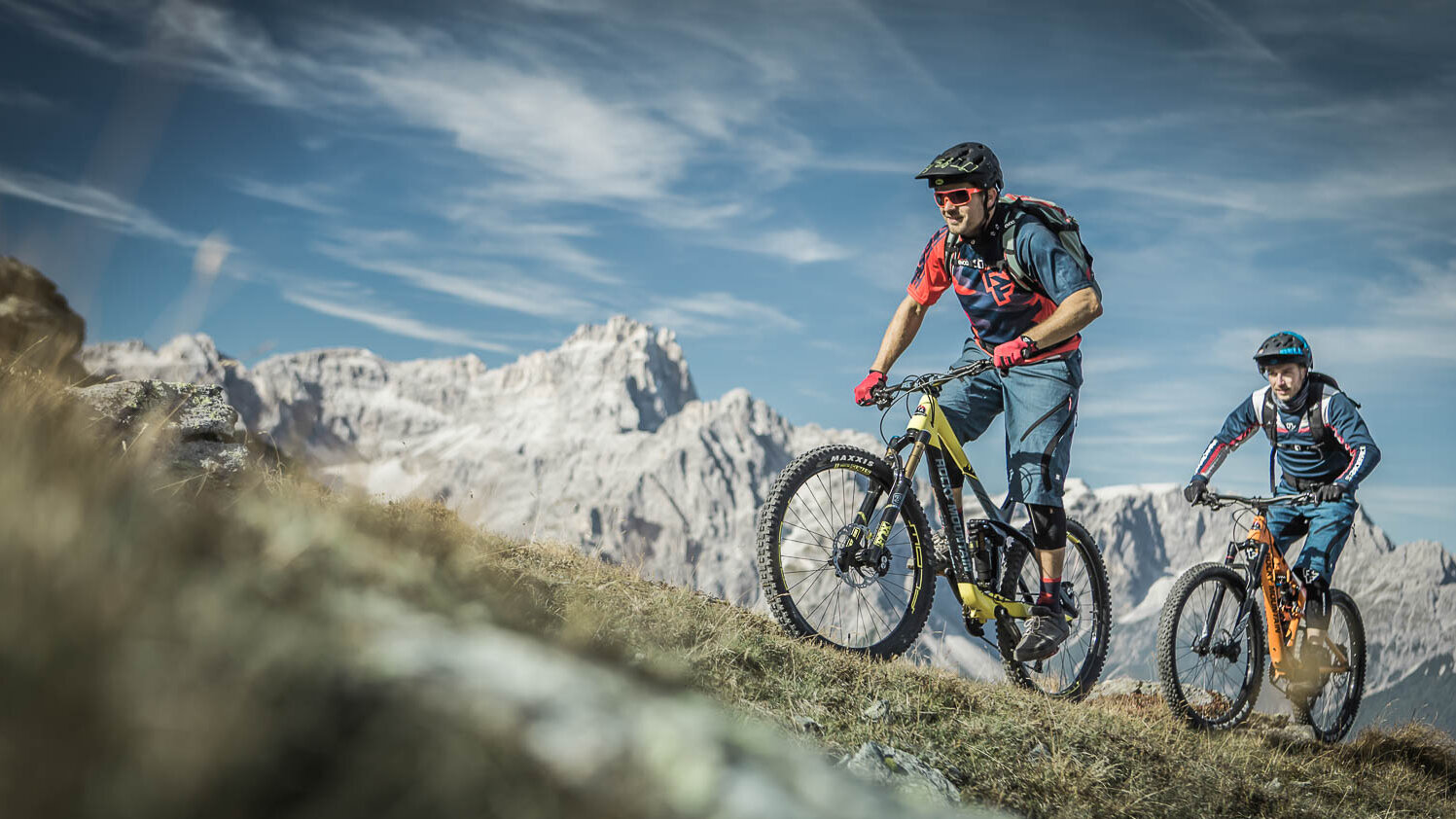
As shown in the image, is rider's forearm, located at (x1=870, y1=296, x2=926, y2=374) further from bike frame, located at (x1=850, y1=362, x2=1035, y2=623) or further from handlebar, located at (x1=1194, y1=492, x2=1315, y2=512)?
handlebar, located at (x1=1194, y1=492, x2=1315, y2=512)

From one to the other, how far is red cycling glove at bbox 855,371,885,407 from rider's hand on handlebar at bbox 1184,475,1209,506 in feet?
13.4

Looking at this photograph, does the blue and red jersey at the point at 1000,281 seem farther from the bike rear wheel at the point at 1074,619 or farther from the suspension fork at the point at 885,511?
the bike rear wheel at the point at 1074,619

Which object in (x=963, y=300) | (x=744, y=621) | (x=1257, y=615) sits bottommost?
(x=744, y=621)

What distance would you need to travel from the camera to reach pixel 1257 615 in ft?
26.2

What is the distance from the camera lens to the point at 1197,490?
8.30 m

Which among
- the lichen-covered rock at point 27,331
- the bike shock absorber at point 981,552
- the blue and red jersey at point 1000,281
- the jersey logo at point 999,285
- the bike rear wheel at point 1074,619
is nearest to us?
the blue and red jersey at point 1000,281

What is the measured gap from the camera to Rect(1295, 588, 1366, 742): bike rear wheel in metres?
8.72

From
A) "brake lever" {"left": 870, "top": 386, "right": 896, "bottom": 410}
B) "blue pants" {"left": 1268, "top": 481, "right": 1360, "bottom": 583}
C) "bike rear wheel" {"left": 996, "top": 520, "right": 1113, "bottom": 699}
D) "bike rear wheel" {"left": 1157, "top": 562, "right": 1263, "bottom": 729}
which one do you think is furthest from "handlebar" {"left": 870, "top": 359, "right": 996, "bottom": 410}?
"blue pants" {"left": 1268, "top": 481, "right": 1360, "bottom": 583}

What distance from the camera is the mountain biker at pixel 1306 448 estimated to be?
838 centimetres

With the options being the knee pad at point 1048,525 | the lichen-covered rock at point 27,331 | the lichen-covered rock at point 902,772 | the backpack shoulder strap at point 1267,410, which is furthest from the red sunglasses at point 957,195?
the lichen-covered rock at point 27,331

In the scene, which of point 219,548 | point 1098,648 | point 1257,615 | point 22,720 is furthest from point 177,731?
point 1257,615

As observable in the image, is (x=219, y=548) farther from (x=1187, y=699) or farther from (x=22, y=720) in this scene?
(x=1187, y=699)

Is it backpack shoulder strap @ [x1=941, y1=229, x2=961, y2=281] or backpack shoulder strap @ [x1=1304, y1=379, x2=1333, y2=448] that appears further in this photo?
backpack shoulder strap @ [x1=1304, y1=379, x2=1333, y2=448]

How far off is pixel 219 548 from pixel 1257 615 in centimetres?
885
